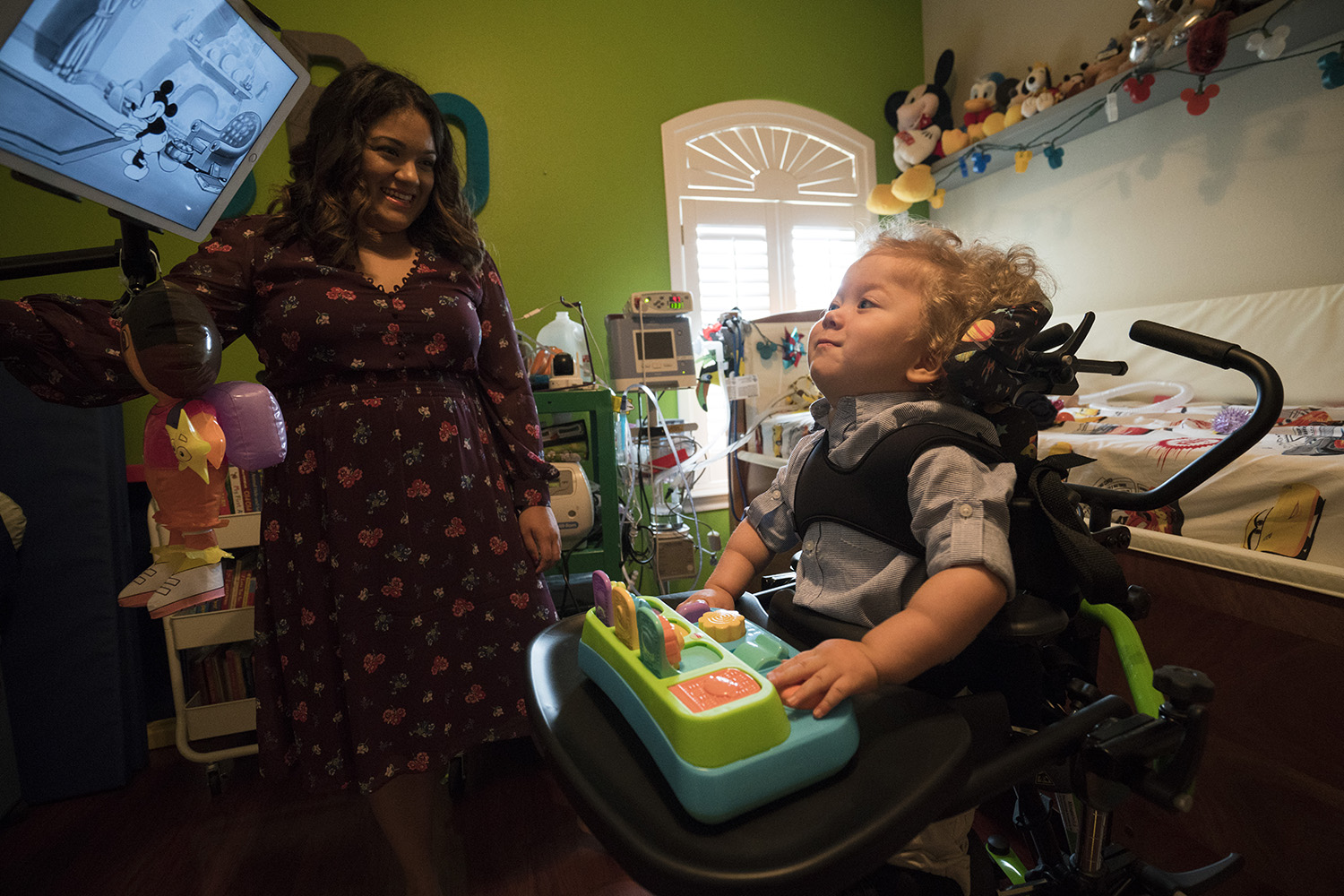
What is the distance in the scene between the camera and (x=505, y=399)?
1210 mm

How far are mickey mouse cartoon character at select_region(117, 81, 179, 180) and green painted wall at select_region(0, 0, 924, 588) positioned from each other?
7.10ft

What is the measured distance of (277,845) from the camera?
1488mm

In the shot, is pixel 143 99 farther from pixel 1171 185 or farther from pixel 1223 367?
pixel 1171 185

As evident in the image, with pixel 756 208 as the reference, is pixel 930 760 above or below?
below

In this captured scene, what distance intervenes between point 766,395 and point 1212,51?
1.68 metres

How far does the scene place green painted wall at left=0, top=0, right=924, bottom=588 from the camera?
257 centimetres

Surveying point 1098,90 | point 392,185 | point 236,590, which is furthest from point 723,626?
point 1098,90

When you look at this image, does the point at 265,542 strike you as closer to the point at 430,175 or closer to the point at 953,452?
the point at 430,175

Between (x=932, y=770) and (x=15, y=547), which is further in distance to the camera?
(x=15, y=547)

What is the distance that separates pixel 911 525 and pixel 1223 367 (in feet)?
0.96

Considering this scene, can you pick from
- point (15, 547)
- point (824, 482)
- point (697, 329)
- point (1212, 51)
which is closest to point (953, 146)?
point (1212, 51)

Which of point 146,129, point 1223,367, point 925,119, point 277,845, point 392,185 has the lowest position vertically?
point 277,845

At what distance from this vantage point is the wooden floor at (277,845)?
134cm

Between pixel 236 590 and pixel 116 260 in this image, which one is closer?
pixel 116 260
